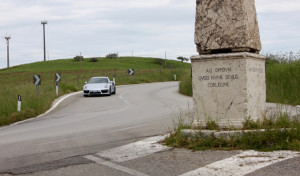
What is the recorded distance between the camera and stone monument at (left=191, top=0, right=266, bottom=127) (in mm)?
7070

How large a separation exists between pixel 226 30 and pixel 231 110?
59.3 inches

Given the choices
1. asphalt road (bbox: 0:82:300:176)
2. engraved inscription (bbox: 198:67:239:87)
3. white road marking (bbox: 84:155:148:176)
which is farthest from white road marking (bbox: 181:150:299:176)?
engraved inscription (bbox: 198:67:239:87)

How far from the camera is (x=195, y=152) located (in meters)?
6.34

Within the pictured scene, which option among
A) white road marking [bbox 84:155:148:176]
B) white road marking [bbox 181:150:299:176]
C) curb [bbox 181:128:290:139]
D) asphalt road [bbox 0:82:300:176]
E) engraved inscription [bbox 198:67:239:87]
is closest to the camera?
white road marking [bbox 181:150:299:176]

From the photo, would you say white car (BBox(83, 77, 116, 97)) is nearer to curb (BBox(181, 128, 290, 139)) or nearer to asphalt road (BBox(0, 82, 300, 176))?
asphalt road (BBox(0, 82, 300, 176))

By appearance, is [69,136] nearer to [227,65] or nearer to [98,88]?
[227,65]

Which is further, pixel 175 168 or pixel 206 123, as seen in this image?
pixel 206 123

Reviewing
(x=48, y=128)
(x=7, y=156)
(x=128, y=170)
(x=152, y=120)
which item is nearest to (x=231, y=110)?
(x=128, y=170)

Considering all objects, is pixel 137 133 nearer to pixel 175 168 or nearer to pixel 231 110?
pixel 231 110

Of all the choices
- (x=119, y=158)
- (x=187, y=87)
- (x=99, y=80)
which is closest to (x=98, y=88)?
(x=99, y=80)

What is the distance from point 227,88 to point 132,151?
2.08m

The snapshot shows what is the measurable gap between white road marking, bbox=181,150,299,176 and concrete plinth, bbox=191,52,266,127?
1.35 metres

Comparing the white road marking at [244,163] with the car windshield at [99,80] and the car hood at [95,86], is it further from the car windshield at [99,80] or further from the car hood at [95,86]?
the car windshield at [99,80]

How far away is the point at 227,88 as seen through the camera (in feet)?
23.5
